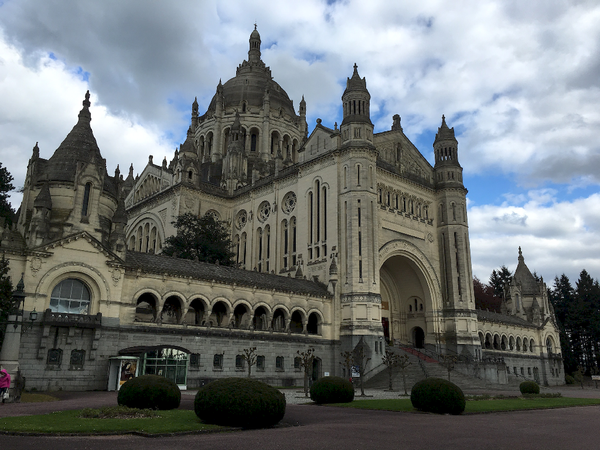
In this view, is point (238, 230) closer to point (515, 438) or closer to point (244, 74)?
point (244, 74)

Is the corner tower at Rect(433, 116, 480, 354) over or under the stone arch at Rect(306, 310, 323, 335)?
over

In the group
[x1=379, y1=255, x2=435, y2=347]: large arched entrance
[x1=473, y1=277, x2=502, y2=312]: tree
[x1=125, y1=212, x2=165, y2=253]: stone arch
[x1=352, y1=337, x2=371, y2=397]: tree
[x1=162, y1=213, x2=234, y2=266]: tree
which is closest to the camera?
[x1=352, y1=337, x2=371, y2=397]: tree

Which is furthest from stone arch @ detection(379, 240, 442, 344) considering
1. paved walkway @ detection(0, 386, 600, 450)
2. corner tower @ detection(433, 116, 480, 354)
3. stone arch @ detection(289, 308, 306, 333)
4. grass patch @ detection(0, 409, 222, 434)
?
grass patch @ detection(0, 409, 222, 434)

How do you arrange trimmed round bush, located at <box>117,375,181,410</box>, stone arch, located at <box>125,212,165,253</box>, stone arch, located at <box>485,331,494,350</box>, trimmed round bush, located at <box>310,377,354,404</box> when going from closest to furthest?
trimmed round bush, located at <box>117,375,181,410</box>, trimmed round bush, located at <box>310,377,354,404</box>, stone arch, located at <box>485,331,494,350</box>, stone arch, located at <box>125,212,165,253</box>

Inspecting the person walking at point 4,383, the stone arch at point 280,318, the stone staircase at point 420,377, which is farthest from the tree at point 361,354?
the person walking at point 4,383

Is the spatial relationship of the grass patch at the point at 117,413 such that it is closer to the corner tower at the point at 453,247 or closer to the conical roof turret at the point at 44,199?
the conical roof turret at the point at 44,199

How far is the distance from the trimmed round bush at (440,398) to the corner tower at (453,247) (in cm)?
3614

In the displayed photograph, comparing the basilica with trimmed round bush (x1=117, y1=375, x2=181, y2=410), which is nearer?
trimmed round bush (x1=117, y1=375, x2=181, y2=410)

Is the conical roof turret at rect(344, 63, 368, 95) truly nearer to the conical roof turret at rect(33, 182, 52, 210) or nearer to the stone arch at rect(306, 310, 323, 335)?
the stone arch at rect(306, 310, 323, 335)

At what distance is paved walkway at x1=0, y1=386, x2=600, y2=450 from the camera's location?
42.2 ft

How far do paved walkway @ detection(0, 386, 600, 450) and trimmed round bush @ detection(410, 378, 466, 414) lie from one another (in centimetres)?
63

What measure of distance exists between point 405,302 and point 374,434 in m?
48.1

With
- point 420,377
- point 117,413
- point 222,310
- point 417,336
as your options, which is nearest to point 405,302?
point 417,336

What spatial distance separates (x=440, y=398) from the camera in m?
21.4
